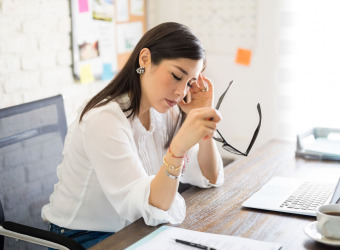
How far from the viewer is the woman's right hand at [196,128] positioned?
127cm

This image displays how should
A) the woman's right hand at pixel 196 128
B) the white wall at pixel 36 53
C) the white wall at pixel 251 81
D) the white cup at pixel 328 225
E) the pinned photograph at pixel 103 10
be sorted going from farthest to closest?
the white wall at pixel 251 81
the pinned photograph at pixel 103 10
the white wall at pixel 36 53
the woman's right hand at pixel 196 128
the white cup at pixel 328 225

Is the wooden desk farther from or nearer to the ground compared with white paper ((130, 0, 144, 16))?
nearer to the ground

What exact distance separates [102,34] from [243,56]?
86 cm

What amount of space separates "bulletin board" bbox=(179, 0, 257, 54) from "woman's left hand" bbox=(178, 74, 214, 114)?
1442mm

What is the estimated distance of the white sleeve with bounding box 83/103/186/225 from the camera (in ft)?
4.27

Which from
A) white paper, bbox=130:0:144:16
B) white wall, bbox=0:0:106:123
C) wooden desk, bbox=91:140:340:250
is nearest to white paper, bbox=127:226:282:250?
wooden desk, bbox=91:140:340:250

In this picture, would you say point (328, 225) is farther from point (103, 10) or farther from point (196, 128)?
point (103, 10)

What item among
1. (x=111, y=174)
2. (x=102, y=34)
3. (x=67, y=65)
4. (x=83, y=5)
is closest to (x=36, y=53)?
(x=67, y=65)

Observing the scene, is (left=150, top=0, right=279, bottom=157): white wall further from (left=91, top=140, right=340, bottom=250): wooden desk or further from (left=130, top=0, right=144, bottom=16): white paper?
(left=91, top=140, right=340, bottom=250): wooden desk

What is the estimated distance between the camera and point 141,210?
4.25 ft

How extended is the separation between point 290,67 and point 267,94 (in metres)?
0.21

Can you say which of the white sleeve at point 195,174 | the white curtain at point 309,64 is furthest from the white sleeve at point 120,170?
the white curtain at point 309,64

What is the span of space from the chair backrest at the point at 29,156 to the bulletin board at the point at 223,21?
1.63 meters

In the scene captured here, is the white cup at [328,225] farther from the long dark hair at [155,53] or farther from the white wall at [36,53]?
the white wall at [36,53]
